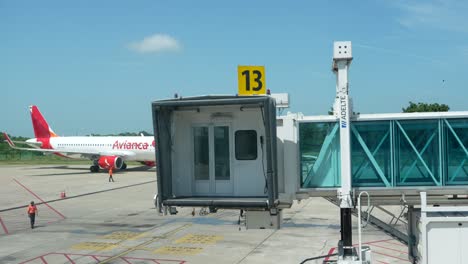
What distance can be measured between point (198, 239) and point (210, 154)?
12.2 metres

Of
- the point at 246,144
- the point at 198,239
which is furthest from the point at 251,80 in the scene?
the point at 198,239

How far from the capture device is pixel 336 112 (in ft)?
34.1

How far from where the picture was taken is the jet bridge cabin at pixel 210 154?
1077cm

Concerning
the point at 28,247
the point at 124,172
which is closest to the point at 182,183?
the point at 28,247

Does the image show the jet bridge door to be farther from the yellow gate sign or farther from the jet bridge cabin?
the yellow gate sign

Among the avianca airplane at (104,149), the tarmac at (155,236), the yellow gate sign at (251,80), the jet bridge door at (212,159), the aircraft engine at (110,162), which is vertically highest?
the yellow gate sign at (251,80)

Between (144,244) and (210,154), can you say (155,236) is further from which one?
(210,154)

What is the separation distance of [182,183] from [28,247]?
13.3m

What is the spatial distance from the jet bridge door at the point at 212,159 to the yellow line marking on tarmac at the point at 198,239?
36.8ft

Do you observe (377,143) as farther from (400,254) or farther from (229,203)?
(400,254)

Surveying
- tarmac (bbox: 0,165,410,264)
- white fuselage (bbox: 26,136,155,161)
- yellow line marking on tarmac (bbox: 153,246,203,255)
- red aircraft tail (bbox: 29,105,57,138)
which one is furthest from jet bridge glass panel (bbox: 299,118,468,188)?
red aircraft tail (bbox: 29,105,57,138)

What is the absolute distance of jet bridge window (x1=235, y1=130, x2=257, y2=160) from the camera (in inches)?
439

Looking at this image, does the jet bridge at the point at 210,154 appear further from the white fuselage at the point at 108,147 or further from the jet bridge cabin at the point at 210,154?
the white fuselage at the point at 108,147

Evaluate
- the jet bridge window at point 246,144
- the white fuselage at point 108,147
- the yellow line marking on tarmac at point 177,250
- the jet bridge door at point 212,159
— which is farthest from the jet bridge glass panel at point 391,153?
the white fuselage at point 108,147
